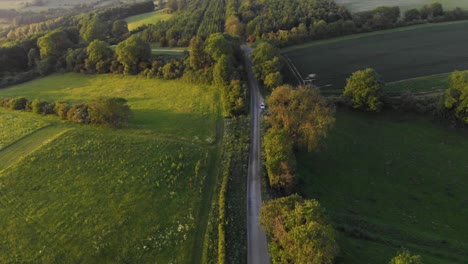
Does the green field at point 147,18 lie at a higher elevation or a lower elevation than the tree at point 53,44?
higher

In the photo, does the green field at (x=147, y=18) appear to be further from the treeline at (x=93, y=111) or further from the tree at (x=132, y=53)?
the treeline at (x=93, y=111)

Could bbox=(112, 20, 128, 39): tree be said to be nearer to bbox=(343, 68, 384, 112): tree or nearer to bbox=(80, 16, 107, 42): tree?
bbox=(80, 16, 107, 42): tree

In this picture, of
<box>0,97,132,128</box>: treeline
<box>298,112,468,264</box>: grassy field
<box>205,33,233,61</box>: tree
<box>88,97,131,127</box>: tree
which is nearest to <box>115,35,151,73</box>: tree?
<box>205,33,233,61</box>: tree

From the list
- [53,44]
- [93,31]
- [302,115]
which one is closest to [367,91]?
[302,115]

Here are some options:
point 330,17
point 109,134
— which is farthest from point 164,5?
point 109,134

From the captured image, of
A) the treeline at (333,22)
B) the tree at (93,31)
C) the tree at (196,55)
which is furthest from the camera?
the tree at (93,31)

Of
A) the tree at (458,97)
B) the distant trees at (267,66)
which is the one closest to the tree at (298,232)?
the distant trees at (267,66)

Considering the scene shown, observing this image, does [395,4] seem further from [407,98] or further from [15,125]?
[15,125]
